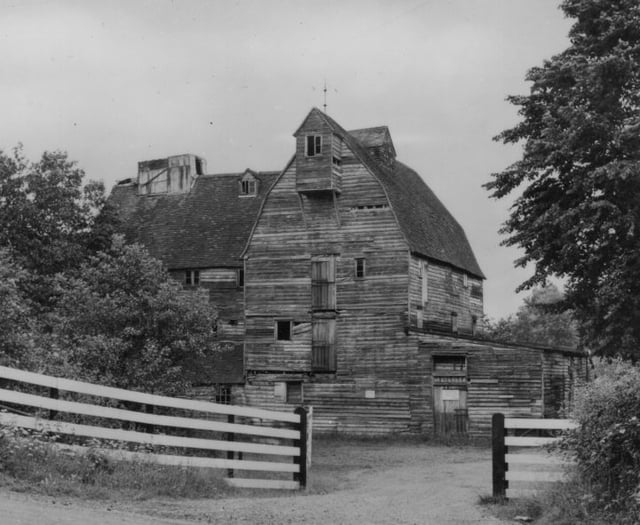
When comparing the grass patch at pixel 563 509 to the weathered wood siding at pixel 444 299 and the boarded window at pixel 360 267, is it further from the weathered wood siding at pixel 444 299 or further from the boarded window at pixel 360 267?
the boarded window at pixel 360 267

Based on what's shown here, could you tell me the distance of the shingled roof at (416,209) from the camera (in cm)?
4472

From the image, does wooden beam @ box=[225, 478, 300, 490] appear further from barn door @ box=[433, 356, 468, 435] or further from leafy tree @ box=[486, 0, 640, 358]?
barn door @ box=[433, 356, 468, 435]

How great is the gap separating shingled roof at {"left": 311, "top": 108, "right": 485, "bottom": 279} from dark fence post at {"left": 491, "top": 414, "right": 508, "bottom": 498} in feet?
94.8

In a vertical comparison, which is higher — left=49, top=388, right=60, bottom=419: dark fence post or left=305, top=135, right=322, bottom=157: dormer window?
left=305, top=135, right=322, bottom=157: dormer window

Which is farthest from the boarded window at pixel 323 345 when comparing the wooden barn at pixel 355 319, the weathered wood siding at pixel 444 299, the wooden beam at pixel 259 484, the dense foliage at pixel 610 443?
the dense foliage at pixel 610 443

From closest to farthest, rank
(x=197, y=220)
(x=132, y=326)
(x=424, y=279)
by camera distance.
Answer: (x=132, y=326) < (x=424, y=279) < (x=197, y=220)

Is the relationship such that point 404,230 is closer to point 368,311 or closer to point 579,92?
point 368,311

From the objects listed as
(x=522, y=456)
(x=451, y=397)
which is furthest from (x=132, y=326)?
(x=522, y=456)

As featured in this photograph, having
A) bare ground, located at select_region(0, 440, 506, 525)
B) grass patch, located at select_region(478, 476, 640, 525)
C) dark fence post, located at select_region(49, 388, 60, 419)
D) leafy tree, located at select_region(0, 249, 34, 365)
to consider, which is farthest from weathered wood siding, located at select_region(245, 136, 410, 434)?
dark fence post, located at select_region(49, 388, 60, 419)

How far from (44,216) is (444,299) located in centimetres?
2082

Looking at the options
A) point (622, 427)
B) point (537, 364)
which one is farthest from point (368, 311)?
point (622, 427)

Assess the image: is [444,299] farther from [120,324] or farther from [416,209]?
[120,324]

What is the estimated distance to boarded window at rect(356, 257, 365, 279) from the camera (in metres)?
43.8

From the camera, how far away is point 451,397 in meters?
41.4
